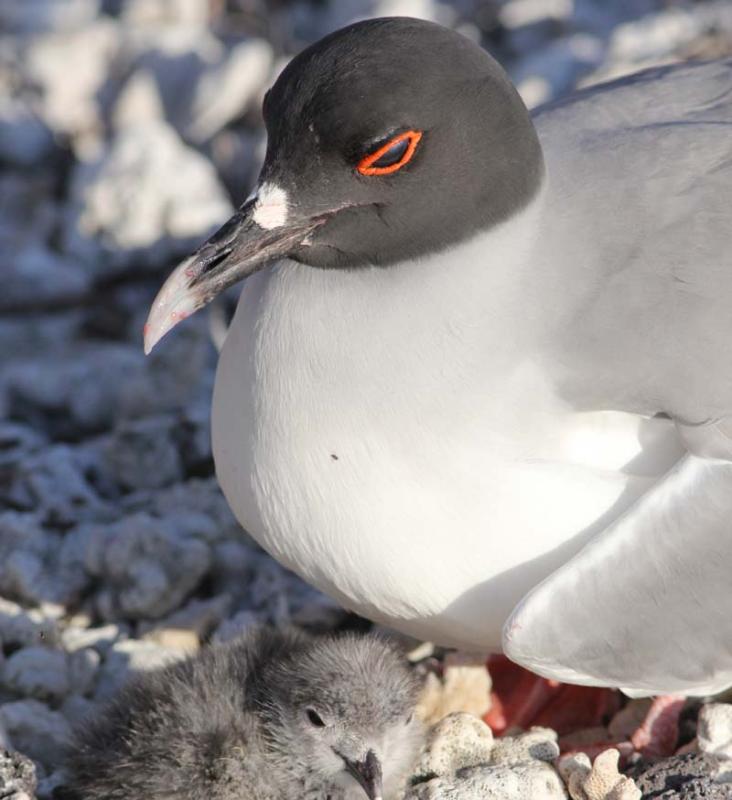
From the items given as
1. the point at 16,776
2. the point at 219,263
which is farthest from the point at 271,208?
the point at 16,776

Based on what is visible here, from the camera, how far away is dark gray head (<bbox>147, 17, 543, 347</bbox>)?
11.3 feet

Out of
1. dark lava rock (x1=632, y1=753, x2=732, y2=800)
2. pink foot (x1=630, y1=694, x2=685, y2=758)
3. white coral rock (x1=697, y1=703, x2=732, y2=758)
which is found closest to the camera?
dark lava rock (x1=632, y1=753, x2=732, y2=800)

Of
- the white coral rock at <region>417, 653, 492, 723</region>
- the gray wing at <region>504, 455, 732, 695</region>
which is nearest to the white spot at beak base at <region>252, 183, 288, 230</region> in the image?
the gray wing at <region>504, 455, 732, 695</region>

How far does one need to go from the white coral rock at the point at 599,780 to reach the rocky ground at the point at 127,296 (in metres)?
0.09

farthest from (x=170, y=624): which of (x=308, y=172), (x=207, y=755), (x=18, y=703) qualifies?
(x=308, y=172)

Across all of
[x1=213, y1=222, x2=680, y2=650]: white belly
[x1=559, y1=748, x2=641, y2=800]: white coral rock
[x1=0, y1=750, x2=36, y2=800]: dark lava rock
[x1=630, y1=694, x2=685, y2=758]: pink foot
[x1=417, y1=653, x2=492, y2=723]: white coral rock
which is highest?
[x1=213, y1=222, x2=680, y2=650]: white belly

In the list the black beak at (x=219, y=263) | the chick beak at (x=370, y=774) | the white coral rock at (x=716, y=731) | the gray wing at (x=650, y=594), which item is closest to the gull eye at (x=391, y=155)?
the black beak at (x=219, y=263)

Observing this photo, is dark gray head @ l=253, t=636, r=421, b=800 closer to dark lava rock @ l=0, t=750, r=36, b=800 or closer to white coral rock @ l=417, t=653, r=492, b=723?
white coral rock @ l=417, t=653, r=492, b=723

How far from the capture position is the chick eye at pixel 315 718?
375 cm

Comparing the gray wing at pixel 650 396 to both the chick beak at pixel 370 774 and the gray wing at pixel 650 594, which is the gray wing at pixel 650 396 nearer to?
the gray wing at pixel 650 594

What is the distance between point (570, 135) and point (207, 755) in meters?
1.76

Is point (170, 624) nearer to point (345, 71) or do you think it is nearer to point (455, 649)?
point (455, 649)

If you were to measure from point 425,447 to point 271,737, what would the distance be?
0.78 m

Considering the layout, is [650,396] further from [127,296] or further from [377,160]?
[127,296]
